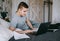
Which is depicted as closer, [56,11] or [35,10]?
[56,11]

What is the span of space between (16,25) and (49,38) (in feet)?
3.41

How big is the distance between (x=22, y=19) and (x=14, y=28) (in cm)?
21

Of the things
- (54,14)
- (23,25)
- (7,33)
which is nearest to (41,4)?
(54,14)

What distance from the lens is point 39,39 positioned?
3.93 feet

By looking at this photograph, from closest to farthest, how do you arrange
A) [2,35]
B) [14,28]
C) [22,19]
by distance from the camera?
[2,35]
[14,28]
[22,19]

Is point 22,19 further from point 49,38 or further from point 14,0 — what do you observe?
point 14,0

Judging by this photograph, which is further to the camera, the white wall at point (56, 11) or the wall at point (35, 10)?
the wall at point (35, 10)

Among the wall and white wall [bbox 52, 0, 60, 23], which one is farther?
the wall

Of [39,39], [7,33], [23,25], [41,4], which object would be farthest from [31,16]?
[39,39]

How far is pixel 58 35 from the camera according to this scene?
1.19m

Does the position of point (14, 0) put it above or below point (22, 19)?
above

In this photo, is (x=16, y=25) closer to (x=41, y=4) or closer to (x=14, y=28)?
(x=14, y=28)

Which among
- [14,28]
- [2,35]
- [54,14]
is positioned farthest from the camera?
[54,14]

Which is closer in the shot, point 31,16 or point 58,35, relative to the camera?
point 58,35
